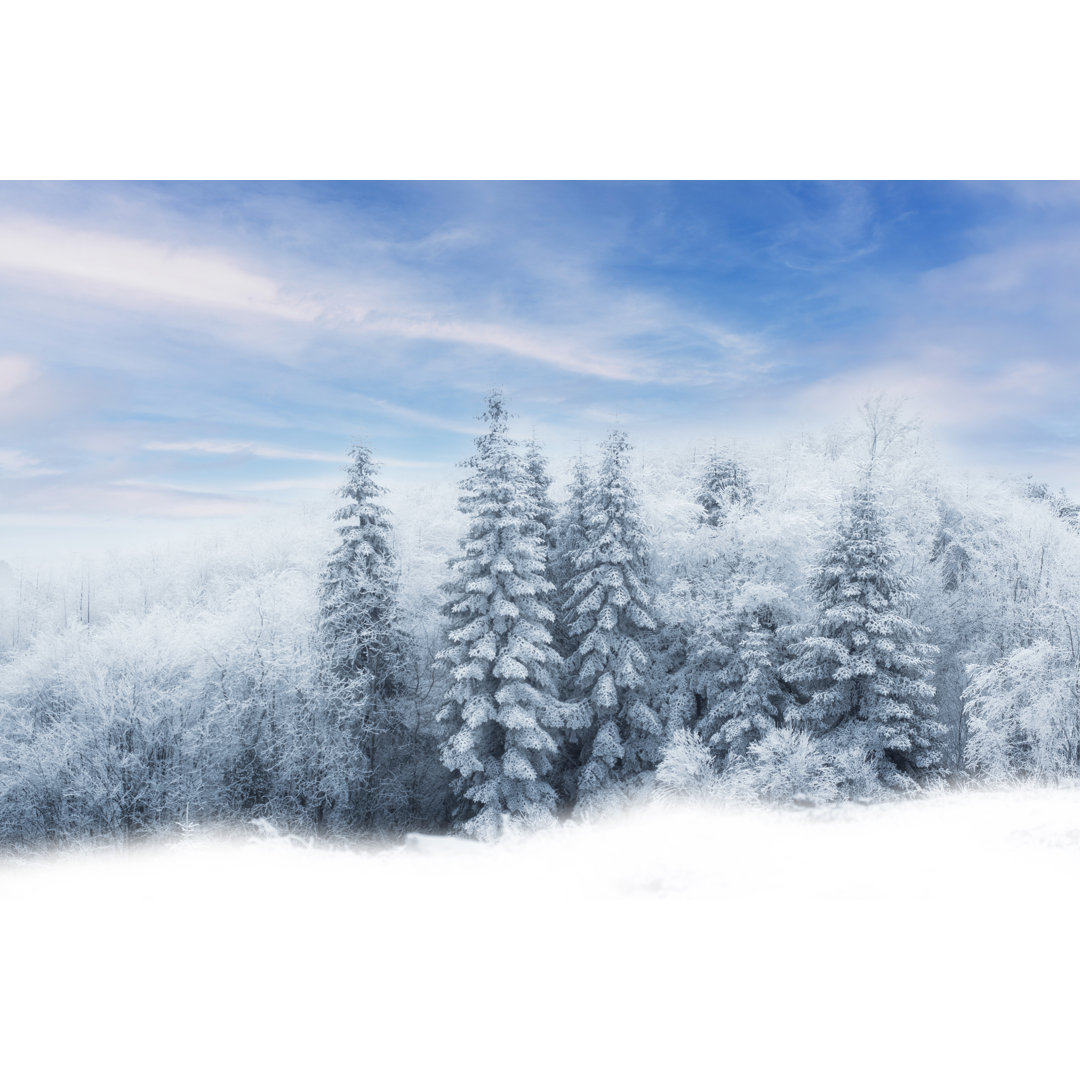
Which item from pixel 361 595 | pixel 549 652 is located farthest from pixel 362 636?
pixel 549 652

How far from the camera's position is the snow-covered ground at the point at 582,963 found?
136 inches

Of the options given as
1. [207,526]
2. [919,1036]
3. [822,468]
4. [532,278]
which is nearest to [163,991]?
[919,1036]

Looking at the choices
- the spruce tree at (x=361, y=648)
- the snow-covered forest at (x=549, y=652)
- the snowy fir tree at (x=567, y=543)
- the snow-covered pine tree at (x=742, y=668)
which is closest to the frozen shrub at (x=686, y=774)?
the snow-covered forest at (x=549, y=652)

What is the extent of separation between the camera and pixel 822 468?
1399cm

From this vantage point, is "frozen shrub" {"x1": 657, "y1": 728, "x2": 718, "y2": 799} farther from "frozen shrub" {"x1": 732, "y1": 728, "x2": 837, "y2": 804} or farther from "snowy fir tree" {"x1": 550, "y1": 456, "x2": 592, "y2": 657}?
"snowy fir tree" {"x1": 550, "y1": 456, "x2": 592, "y2": 657}

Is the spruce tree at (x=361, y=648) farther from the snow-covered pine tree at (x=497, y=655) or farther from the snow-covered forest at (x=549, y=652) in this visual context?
the snow-covered pine tree at (x=497, y=655)

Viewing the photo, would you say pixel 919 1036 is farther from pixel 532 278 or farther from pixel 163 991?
pixel 532 278

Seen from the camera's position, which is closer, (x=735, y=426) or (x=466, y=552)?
(x=735, y=426)

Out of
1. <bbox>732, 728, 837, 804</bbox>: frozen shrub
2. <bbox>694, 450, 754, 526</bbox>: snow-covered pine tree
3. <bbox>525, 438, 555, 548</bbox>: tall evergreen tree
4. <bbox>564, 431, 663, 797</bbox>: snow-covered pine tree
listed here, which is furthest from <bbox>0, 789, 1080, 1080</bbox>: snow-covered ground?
<bbox>694, 450, 754, 526</bbox>: snow-covered pine tree

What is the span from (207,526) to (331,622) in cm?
439

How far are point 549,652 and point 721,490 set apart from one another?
595cm

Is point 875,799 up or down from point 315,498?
down

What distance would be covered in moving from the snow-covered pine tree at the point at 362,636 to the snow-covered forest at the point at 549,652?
0.19 ft

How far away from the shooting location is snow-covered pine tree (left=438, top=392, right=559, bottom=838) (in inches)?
426
